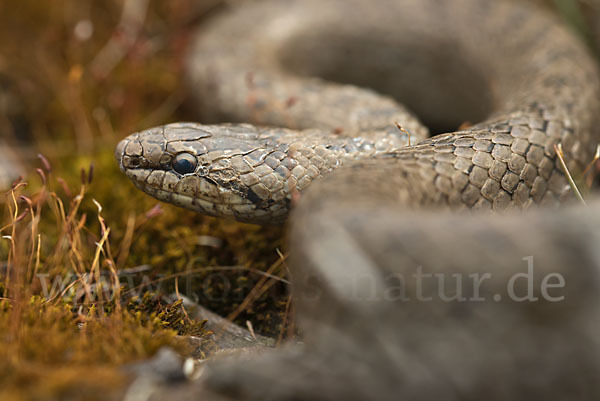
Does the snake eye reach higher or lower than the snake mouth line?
higher

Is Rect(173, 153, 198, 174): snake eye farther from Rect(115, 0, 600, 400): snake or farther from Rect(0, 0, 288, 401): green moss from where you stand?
Rect(0, 0, 288, 401): green moss

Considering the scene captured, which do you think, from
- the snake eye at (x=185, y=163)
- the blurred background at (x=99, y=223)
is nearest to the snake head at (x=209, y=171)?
the snake eye at (x=185, y=163)

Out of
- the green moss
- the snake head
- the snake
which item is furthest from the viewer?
the snake head

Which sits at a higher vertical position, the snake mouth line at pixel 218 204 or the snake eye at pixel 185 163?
the snake eye at pixel 185 163

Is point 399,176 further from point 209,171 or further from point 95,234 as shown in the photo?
point 95,234

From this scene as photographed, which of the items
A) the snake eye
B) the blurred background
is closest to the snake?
the snake eye

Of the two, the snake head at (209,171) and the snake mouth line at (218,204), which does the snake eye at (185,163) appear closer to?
the snake head at (209,171)

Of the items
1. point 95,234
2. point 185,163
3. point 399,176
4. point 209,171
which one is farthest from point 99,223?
point 399,176

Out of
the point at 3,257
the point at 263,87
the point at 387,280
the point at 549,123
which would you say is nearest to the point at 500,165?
the point at 549,123
